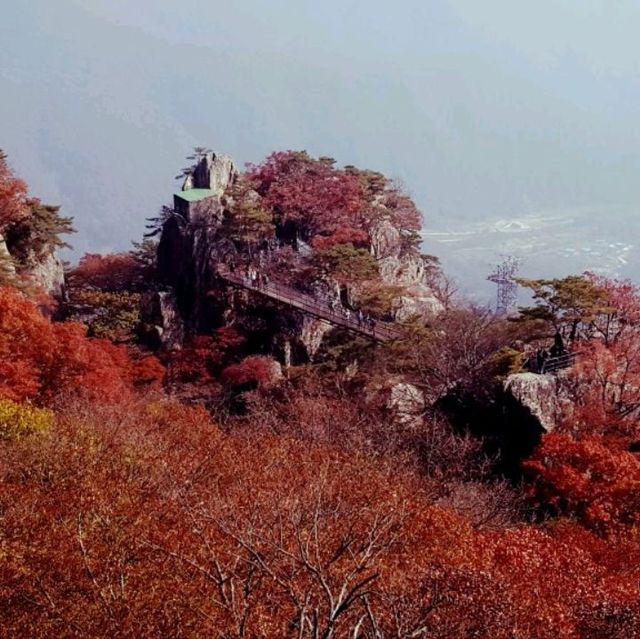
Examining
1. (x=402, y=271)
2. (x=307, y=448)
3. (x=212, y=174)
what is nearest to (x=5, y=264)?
(x=212, y=174)

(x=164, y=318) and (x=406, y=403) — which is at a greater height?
(x=164, y=318)

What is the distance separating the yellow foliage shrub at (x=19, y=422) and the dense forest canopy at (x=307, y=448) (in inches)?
2.4

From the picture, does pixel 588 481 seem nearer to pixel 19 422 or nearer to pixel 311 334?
pixel 19 422

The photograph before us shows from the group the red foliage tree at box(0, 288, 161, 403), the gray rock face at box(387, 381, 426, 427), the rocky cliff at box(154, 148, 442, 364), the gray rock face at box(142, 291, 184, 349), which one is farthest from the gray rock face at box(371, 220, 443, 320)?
the red foliage tree at box(0, 288, 161, 403)

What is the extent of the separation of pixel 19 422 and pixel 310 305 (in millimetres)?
14892

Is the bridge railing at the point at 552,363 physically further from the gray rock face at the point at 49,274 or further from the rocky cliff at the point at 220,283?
the gray rock face at the point at 49,274

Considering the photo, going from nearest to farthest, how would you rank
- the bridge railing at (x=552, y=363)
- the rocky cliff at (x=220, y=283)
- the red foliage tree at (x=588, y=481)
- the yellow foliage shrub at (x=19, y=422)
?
1. the yellow foliage shrub at (x=19, y=422)
2. the red foliage tree at (x=588, y=481)
3. the bridge railing at (x=552, y=363)
4. the rocky cliff at (x=220, y=283)

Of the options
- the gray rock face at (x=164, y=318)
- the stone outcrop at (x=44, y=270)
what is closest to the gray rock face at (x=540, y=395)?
the gray rock face at (x=164, y=318)

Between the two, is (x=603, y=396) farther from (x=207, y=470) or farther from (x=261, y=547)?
(x=261, y=547)

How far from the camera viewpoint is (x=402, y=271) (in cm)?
3375

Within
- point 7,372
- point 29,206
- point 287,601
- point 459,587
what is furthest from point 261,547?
point 29,206

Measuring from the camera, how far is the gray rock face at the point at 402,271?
97.6 feet

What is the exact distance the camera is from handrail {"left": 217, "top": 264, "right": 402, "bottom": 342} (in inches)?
1112

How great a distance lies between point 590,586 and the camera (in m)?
12.1
